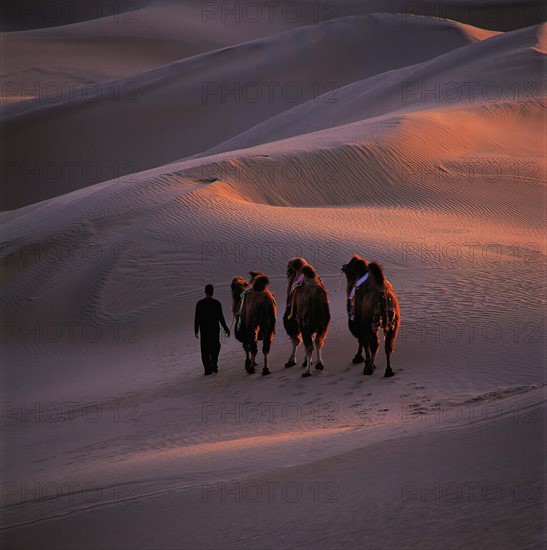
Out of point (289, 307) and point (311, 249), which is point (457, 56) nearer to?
point (311, 249)

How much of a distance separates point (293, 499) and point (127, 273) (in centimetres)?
1240

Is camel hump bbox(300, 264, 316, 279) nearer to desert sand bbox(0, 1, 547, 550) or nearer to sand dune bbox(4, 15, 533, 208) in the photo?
desert sand bbox(0, 1, 547, 550)

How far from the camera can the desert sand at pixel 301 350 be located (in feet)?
20.9

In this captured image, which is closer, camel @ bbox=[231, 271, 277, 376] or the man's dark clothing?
camel @ bbox=[231, 271, 277, 376]

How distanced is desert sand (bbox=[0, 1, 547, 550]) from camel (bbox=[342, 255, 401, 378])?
1.70 feet

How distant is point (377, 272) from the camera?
1091 centimetres

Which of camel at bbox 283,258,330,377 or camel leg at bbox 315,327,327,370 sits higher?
camel at bbox 283,258,330,377

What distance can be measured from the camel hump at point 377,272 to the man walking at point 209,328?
2.81 meters

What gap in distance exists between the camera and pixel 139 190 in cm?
2231

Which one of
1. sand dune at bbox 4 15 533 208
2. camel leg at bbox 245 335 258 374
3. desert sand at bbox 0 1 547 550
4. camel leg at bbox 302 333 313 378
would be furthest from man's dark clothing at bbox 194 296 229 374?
sand dune at bbox 4 15 533 208

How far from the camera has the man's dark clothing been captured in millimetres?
12953

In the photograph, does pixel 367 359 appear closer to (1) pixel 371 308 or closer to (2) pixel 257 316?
(1) pixel 371 308

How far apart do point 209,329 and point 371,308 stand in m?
2.93

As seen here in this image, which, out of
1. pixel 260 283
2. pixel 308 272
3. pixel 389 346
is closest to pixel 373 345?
pixel 389 346
